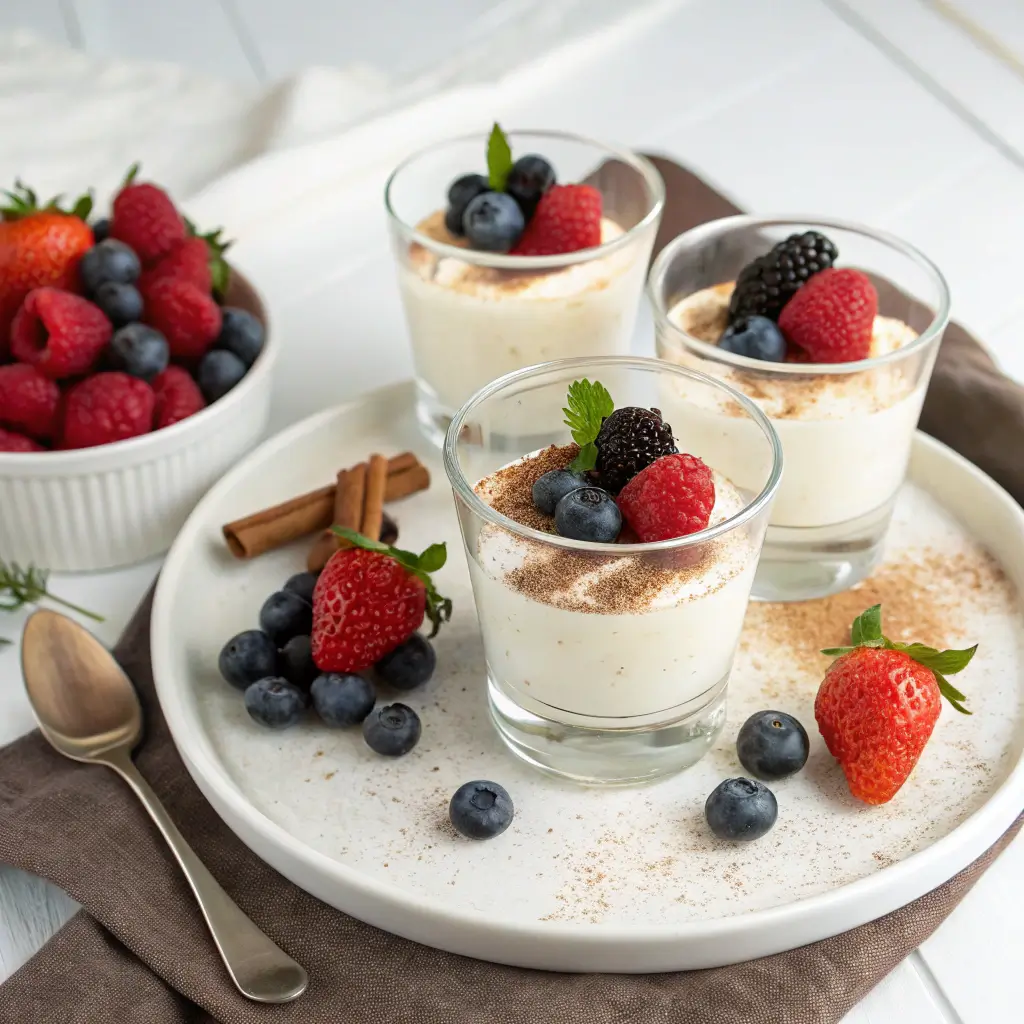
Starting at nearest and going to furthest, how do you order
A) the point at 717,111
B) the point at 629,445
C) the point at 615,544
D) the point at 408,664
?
the point at 615,544 < the point at 629,445 < the point at 408,664 < the point at 717,111

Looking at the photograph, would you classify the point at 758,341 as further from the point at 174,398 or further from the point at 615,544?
the point at 174,398

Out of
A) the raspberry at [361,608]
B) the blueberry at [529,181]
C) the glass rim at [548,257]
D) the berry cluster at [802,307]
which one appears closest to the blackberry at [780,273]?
the berry cluster at [802,307]

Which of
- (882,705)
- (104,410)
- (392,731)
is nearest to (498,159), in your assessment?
(104,410)

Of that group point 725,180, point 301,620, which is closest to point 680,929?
point 301,620

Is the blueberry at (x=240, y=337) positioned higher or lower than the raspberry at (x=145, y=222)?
lower

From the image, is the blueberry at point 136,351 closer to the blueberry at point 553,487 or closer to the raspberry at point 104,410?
the raspberry at point 104,410

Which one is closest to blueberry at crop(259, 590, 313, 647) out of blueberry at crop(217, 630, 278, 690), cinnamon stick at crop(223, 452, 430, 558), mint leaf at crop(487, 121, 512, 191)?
blueberry at crop(217, 630, 278, 690)

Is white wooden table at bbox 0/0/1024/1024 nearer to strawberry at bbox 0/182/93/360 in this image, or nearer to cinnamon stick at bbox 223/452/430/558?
cinnamon stick at bbox 223/452/430/558
